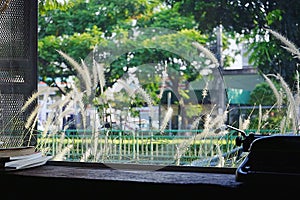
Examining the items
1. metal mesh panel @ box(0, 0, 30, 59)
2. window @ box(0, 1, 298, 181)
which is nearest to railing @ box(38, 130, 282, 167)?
window @ box(0, 1, 298, 181)

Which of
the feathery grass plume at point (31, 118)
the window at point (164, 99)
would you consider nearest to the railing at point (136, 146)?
the window at point (164, 99)

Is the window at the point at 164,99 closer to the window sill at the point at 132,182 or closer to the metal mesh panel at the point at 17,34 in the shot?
the metal mesh panel at the point at 17,34

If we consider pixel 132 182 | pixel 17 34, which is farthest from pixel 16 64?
pixel 132 182

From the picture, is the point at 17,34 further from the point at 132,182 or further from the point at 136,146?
the point at 132,182

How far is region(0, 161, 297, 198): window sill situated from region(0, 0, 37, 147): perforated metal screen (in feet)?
1.00

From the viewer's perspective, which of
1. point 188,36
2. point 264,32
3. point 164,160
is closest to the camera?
point 164,160

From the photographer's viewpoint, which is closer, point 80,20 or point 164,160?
point 164,160

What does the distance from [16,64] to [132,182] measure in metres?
0.66

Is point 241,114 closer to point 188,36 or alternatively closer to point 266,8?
point 266,8

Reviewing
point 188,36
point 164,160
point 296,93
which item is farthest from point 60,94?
point 296,93

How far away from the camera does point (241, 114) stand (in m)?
1.49

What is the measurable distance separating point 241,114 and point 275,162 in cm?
67

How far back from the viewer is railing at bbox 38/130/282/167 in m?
1.49

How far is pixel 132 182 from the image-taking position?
89 cm
